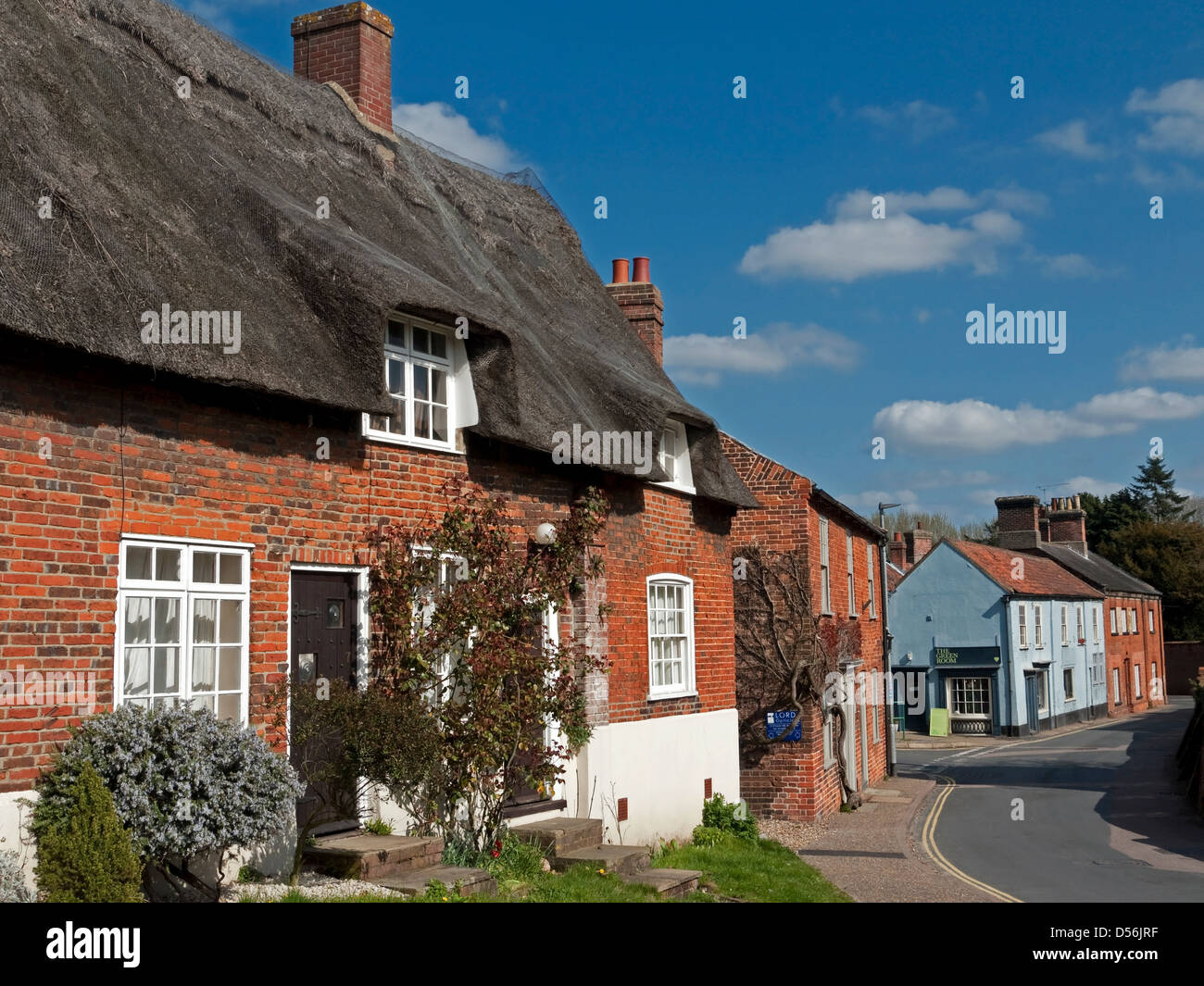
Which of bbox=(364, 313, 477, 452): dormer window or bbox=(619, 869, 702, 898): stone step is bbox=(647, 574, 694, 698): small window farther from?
bbox=(364, 313, 477, 452): dormer window

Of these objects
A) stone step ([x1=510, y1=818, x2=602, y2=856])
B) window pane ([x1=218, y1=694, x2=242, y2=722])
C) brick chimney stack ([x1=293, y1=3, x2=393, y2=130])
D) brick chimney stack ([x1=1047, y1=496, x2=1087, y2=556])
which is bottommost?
stone step ([x1=510, y1=818, x2=602, y2=856])

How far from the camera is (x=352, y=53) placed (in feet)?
50.7

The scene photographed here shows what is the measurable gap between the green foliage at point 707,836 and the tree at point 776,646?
4.45 metres

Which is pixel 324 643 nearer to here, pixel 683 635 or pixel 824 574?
pixel 683 635

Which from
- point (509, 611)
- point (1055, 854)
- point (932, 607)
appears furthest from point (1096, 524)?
point (509, 611)

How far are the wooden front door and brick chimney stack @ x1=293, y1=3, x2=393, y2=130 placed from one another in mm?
7986

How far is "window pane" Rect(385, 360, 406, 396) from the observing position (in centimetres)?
1049

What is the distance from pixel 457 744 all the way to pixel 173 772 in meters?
3.15

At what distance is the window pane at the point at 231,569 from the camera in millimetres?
8617

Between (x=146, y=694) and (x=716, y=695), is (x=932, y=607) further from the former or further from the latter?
(x=146, y=694)

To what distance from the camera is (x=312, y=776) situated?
28.3 feet

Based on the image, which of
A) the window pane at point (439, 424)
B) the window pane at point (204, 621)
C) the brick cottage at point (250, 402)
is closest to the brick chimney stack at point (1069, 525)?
the brick cottage at point (250, 402)

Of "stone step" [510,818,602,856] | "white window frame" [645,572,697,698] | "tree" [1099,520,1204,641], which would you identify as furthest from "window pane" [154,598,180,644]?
"tree" [1099,520,1204,641]

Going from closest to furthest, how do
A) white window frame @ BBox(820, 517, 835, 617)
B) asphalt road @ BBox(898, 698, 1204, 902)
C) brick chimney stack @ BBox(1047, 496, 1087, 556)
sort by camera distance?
asphalt road @ BBox(898, 698, 1204, 902)
white window frame @ BBox(820, 517, 835, 617)
brick chimney stack @ BBox(1047, 496, 1087, 556)
